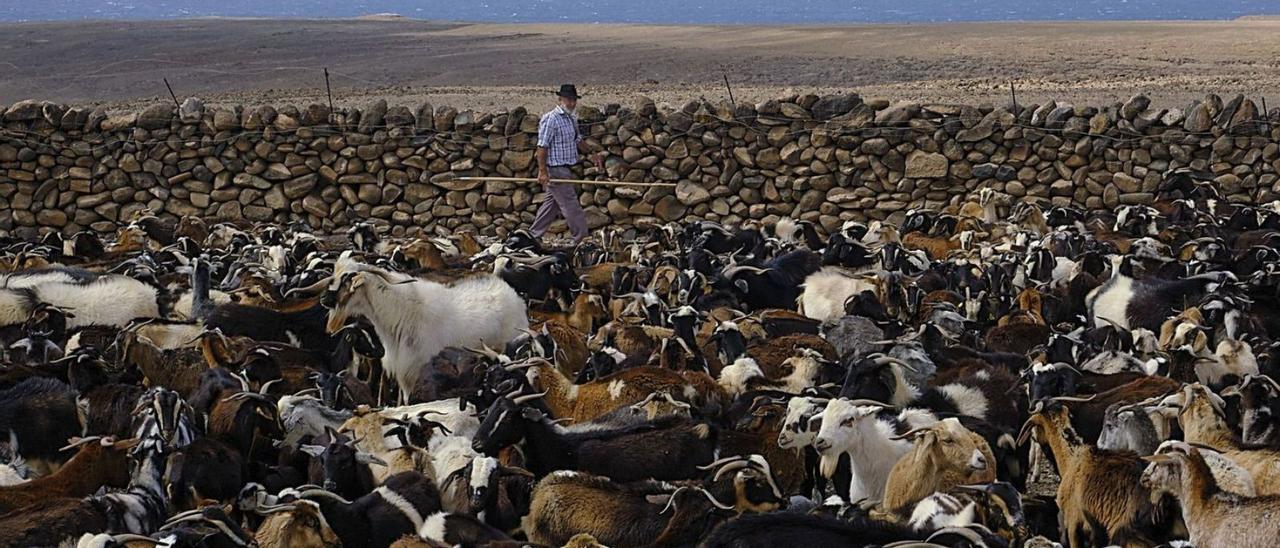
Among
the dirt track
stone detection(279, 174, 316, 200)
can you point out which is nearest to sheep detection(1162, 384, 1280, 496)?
stone detection(279, 174, 316, 200)

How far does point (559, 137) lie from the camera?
14.6 meters

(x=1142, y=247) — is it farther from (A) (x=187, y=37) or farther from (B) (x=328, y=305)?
(A) (x=187, y=37)

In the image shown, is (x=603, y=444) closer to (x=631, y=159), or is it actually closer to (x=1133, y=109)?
(x=631, y=159)

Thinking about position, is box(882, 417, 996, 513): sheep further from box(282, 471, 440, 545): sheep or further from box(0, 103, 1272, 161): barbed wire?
box(0, 103, 1272, 161): barbed wire

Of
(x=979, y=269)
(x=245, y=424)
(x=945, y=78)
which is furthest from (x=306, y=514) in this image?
(x=945, y=78)

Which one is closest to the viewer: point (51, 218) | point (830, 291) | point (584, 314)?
point (584, 314)

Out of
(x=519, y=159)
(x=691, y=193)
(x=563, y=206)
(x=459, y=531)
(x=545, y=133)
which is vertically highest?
(x=545, y=133)

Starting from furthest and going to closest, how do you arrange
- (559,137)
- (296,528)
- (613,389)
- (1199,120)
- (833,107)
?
(833,107)
(1199,120)
(559,137)
(613,389)
(296,528)

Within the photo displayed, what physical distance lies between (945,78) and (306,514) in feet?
86.1

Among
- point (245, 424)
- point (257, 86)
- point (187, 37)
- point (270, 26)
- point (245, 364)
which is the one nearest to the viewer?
point (245, 424)

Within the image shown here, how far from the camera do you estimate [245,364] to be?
780 centimetres

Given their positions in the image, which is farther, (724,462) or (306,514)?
(724,462)

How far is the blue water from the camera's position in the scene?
4894 inches

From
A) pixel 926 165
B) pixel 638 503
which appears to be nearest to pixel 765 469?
pixel 638 503
